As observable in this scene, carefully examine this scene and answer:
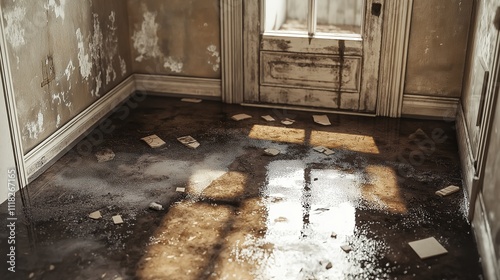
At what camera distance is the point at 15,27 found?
12.0 ft

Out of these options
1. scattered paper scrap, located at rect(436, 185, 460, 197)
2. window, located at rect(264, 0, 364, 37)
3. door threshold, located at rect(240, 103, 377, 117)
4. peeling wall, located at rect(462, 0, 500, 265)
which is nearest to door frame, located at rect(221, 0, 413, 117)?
door threshold, located at rect(240, 103, 377, 117)

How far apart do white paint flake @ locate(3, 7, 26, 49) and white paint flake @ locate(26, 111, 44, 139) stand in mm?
544

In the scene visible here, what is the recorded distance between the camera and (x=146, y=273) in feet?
9.73

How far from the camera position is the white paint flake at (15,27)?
3.59m

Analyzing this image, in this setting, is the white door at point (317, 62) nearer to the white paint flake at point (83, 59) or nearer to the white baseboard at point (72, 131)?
the white baseboard at point (72, 131)

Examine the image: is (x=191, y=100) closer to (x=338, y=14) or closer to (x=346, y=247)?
(x=338, y=14)

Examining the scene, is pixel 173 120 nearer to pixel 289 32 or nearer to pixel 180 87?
pixel 180 87

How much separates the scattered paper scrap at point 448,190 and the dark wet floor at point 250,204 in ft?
0.12

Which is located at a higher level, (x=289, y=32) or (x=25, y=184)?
(x=289, y=32)

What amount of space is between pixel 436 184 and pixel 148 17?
3053mm

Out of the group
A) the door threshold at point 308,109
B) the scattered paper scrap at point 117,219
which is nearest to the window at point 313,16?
the door threshold at point 308,109

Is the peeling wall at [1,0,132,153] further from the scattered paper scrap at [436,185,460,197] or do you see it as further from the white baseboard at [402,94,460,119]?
the scattered paper scrap at [436,185,460,197]

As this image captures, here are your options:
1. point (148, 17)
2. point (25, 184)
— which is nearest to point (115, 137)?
point (25, 184)

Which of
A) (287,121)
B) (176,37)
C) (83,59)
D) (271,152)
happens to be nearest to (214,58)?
(176,37)
